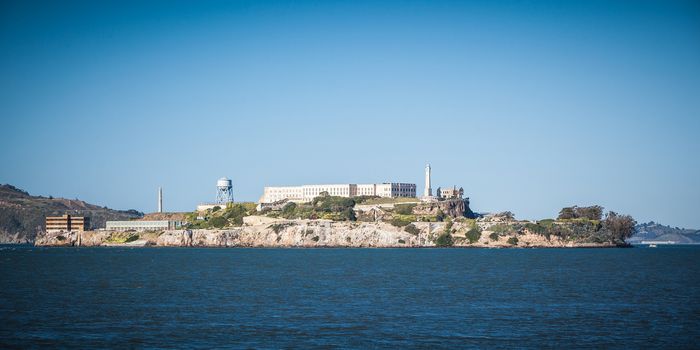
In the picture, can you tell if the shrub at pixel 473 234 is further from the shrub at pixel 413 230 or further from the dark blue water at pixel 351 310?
the dark blue water at pixel 351 310

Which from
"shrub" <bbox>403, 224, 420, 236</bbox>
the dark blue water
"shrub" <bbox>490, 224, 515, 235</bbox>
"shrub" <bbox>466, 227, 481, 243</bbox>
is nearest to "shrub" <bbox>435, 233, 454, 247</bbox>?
"shrub" <bbox>466, 227, 481, 243</bbox>

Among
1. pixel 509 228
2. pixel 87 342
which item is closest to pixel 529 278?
pixel 87 342

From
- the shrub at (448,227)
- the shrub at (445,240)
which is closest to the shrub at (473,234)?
the shrub at (445,240)

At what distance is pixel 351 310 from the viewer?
170 ft

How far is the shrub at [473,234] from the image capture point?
179875mm

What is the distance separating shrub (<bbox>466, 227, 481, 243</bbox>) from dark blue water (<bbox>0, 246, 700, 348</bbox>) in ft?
303

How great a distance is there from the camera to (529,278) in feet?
262

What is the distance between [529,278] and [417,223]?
10703 centimetres

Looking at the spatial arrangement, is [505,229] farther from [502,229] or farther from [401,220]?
[401,220]

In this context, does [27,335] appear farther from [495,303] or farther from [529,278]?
[529,278]

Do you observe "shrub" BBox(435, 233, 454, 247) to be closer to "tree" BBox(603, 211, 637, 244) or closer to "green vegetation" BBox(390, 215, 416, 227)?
"green vegetation" BBox(390, 215, 416, 227)

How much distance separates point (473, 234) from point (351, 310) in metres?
132

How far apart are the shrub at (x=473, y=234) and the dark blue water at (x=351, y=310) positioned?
92481 millimetres

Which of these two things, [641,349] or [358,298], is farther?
[358,298]
